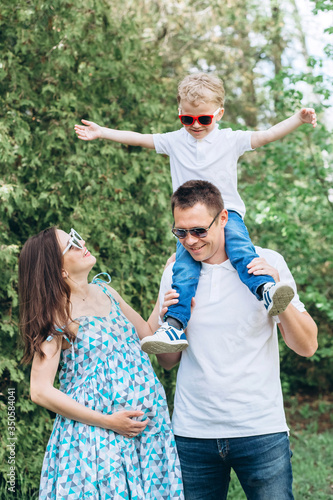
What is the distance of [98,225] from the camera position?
448 centimetres

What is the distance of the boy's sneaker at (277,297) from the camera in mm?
2199

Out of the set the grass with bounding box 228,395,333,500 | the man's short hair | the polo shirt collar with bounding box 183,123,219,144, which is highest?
the polo shirt collar with bounding box 183,123,219,144

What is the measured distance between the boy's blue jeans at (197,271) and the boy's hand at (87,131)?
91 centimetres

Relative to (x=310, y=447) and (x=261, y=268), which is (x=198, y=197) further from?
(x=310, y=447)

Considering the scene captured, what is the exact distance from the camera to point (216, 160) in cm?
309

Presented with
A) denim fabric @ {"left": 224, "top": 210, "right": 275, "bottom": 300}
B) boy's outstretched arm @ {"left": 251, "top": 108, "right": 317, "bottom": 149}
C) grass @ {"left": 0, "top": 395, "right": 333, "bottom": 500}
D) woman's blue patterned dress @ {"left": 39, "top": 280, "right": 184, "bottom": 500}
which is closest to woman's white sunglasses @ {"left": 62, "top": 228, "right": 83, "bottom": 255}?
woman's blue patterned dress @ {"left": 39, "top": 280, "right": 184, "bottom": 500}

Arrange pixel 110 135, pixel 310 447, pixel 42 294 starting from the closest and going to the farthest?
pixel 42 294 < pixel 110 135 < pixel 310 447

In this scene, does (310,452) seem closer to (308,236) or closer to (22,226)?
(308,236)

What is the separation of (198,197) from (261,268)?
438mm

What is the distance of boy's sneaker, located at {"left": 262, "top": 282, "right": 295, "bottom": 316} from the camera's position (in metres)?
2.20

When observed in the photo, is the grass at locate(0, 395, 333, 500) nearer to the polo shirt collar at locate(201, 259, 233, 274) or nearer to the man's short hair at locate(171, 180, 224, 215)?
the polo shirt collar at locate(201, 259, 233, 274)

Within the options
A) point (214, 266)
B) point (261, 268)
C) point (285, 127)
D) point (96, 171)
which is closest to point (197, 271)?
point (214, 266)

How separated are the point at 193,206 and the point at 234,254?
29 centimetres

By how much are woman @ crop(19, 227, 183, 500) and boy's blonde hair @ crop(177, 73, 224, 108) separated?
1.01m
